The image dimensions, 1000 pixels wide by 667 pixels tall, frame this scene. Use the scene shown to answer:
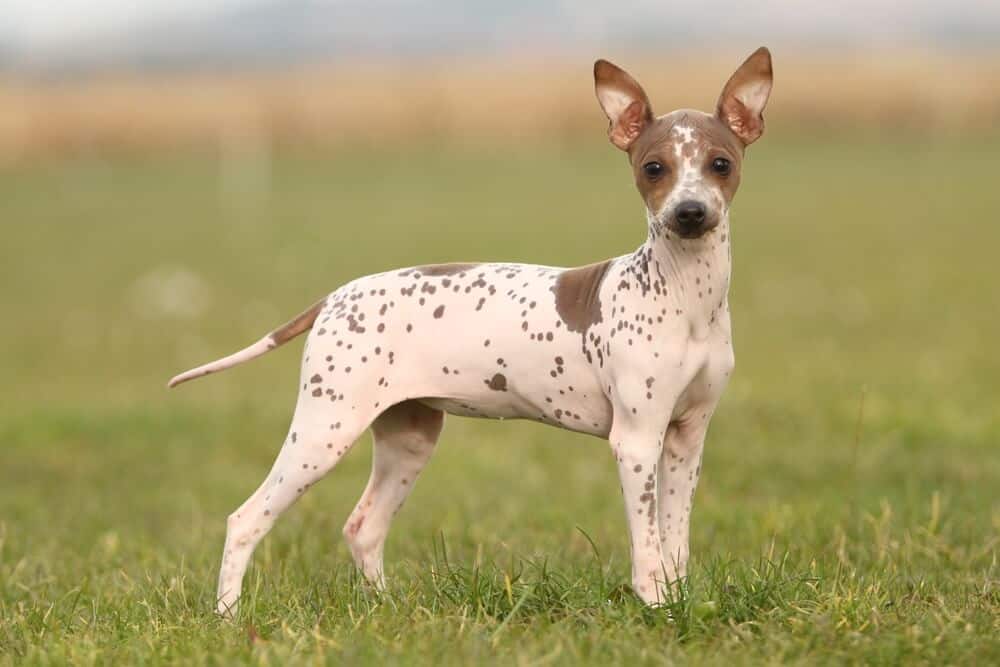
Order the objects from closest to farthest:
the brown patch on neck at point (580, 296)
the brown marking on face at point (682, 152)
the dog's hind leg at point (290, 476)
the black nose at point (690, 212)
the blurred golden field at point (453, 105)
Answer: the black nose at point (690, 212) < the brown marking on face at point (682, 152) < the brown patch on neck at point (580, 296) < the dog's hind leg at point (290, 476) < the blurred golden field at point (453, 105)

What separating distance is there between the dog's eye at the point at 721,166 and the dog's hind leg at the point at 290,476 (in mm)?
1384

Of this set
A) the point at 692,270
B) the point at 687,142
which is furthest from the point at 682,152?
the point at 692,270

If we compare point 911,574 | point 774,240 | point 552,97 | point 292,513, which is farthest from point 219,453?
point 552,97

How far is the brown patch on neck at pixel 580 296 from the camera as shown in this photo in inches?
187

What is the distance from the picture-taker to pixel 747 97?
4.70 meters

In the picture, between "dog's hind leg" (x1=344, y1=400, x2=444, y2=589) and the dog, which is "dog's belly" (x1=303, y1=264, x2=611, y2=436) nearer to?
the dog

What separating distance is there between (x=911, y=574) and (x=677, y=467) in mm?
1269

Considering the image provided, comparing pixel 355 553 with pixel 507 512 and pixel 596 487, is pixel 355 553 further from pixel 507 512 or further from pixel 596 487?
pixel 596 487

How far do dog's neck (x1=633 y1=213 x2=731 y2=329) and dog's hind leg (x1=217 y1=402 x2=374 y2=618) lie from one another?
108cm

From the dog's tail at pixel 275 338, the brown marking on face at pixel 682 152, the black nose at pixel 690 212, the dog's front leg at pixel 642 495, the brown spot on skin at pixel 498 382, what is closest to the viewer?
the black nose at pixel 690 212

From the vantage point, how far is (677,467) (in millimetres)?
Result: 4938

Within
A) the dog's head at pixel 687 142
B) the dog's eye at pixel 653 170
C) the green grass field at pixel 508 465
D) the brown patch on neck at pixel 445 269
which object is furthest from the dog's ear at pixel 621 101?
the green grass field at pixel 508 465

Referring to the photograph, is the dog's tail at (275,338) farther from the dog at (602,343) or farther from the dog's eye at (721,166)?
the dog's eye at (721,166)

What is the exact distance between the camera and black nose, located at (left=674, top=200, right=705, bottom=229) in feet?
14.4
